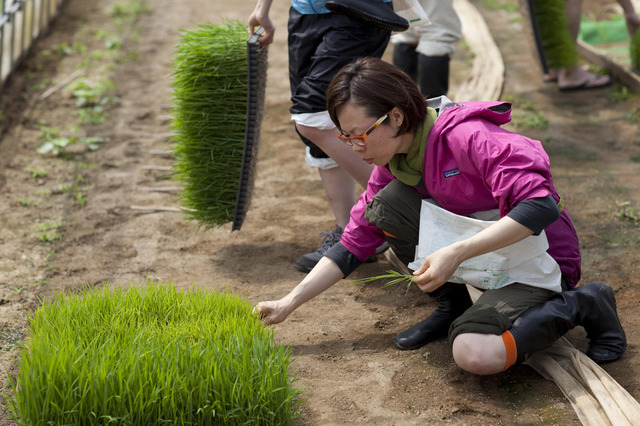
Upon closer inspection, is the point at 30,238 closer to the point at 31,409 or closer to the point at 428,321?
the point at 31,409

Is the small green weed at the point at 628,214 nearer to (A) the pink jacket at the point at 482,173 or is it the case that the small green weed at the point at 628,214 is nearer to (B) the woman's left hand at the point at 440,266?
(A) the pink jacket at the point at 482,173

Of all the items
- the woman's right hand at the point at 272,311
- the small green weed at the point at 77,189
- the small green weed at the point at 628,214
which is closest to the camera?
the woman's right hand at the point at 272,311

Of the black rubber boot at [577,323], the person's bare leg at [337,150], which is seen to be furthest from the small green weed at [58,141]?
the black rubber boot at [577,323]

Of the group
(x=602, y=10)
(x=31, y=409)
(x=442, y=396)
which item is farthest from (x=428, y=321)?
(x=602, y=10)

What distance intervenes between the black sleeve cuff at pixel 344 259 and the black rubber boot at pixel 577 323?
1.78 feet

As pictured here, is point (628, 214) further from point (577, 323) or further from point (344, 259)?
point (344, 259)

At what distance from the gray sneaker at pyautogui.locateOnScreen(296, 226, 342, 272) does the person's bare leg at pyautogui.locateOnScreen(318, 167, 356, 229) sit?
54mm

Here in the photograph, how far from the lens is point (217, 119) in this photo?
3041 mm

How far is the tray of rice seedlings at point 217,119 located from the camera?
9.79 feet

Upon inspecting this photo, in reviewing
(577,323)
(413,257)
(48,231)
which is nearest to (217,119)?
(48,231)

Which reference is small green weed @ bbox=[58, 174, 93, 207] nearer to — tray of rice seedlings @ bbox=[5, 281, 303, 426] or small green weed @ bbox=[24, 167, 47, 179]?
small green weed @ bbox=[24, 167, 47, 179]

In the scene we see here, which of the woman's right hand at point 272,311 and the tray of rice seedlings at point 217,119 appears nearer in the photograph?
the woman's right hand at point 272,311

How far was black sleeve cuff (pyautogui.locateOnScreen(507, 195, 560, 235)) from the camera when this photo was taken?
1878 millimetres

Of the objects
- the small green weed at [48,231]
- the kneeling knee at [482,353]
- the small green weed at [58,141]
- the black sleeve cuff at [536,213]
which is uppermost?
the black sleeve cuff at [536,213]
